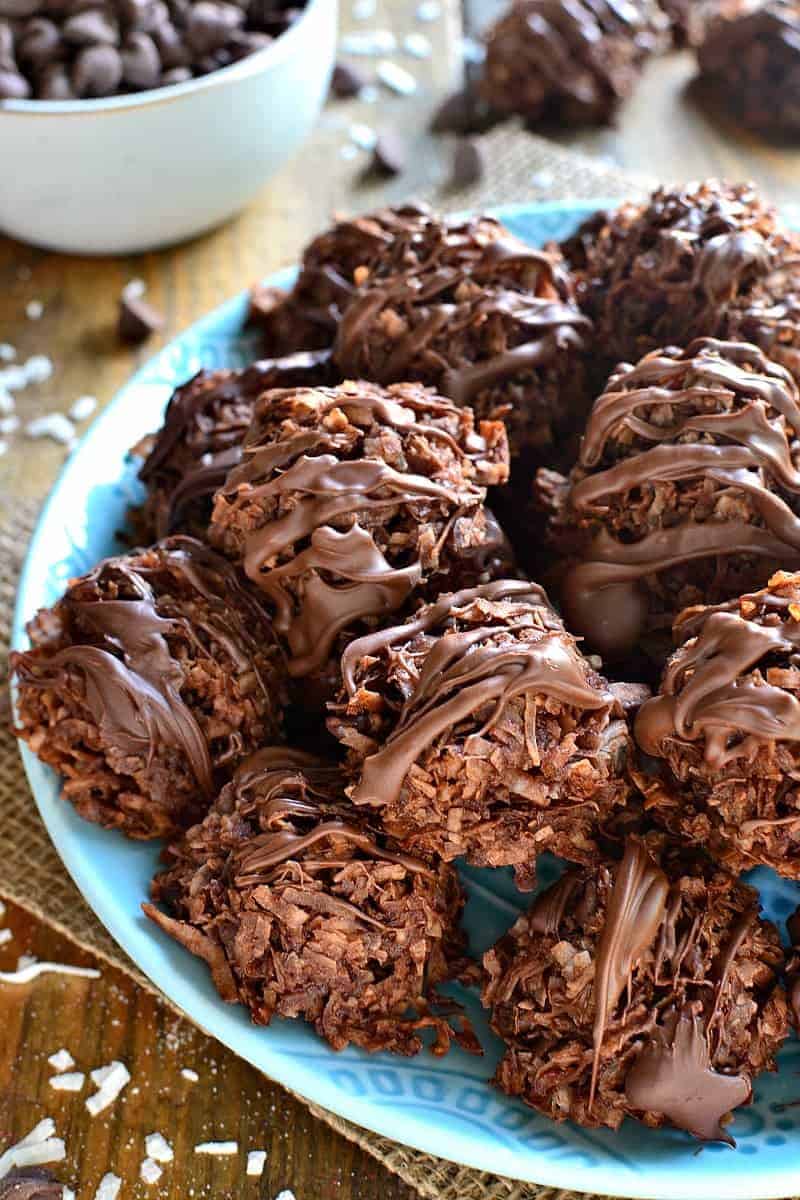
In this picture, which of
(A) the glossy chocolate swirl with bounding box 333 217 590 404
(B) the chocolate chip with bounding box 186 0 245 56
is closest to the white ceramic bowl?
(B) the chocolate chip with bounding box 186 0 245 56

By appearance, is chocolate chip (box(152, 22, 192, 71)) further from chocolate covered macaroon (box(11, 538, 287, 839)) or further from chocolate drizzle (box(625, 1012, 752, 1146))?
chocolate drizzle (box(625, 1012, 752, 1146))

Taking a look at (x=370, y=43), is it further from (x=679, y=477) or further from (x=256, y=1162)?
(x=256, y=1162)

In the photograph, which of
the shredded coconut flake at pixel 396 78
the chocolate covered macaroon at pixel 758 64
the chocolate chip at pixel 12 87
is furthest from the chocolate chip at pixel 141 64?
the chocolate covered macaroon at pixel 758 64

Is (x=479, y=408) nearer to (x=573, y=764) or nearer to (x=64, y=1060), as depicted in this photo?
(x=573, y=764)

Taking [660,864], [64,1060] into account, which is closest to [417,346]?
[660,864]

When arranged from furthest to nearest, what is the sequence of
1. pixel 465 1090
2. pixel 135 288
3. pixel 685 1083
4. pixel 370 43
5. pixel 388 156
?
pixel 370 43
pixel 388 156
pixel 135 288
pixel 465 1090
pixel 685 1083

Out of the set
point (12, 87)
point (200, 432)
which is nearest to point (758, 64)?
point (12, 87)
